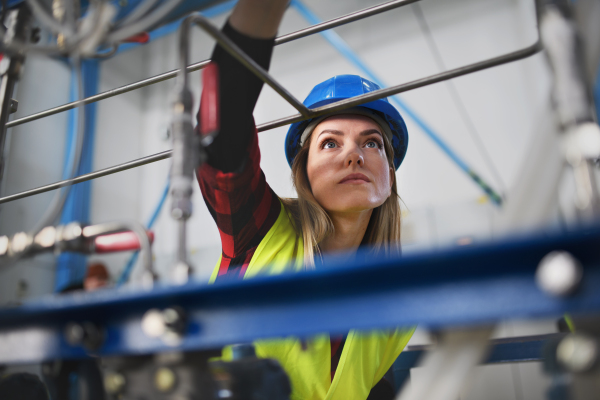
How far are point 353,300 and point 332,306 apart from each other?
22 mm

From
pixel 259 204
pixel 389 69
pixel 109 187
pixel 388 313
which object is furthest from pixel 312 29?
pixel 109 187

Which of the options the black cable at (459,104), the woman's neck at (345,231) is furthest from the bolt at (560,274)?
the black cable at (459,104)

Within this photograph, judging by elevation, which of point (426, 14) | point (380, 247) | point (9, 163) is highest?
point (426, 14)

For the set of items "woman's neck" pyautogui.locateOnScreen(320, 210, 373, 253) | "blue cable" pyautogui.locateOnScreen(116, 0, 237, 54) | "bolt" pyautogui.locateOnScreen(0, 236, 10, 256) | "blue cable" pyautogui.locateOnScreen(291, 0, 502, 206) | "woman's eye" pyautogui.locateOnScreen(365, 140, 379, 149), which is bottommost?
"bolt" pyautogui.locateOnScreen(0, 236, 10, 256)

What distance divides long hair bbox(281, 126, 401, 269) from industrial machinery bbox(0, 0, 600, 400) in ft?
1.86

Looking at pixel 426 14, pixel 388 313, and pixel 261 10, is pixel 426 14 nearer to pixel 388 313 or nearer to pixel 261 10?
pixel 261 10

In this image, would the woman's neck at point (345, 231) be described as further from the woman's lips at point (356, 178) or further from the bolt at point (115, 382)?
the bolt at point (115, 382)

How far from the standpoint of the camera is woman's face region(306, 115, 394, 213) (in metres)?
1.16

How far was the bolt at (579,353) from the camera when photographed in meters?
0.37

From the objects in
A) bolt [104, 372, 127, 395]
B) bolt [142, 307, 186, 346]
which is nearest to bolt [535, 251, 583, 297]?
bolt [142, 307, 186, 346]

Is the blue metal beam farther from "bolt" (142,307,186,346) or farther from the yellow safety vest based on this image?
the yellow safety vest

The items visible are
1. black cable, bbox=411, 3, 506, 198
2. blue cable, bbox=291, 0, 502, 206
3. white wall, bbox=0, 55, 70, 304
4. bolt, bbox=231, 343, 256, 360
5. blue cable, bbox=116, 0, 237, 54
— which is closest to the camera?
bolt, bbox=231, 343, 256, 360

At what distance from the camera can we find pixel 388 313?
0.42m

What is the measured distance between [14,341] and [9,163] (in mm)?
2628
